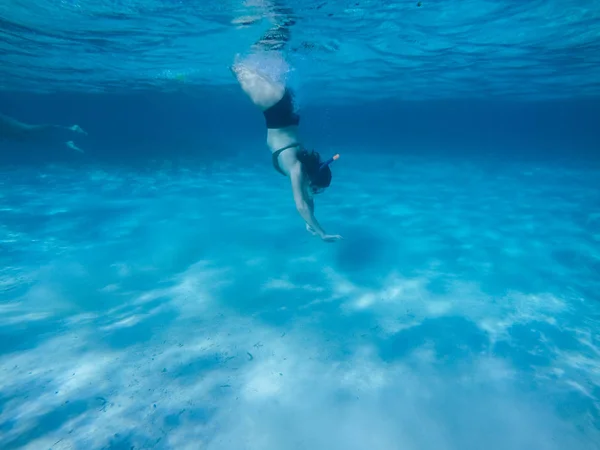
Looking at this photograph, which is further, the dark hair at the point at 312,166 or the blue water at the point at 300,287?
the dark hair at the point at 312,166

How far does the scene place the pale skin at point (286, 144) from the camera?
5.29m

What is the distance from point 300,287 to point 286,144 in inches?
136

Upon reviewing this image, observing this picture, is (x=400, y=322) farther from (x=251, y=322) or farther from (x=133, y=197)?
(x=133, y=197)

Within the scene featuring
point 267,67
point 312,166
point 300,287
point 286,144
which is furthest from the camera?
point 267,67

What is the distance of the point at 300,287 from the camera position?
24.6 feet

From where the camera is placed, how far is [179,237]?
33.7ft

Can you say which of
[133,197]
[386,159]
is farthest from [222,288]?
[386,159]

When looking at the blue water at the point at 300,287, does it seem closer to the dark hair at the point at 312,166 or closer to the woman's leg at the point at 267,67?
the woman's leg at the point at 267,67

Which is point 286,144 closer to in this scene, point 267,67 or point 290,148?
point 290,148

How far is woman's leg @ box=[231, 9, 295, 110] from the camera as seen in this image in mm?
5492

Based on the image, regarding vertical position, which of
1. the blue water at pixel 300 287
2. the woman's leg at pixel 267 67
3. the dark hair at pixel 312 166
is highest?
the woman's leg at pixel 267 67

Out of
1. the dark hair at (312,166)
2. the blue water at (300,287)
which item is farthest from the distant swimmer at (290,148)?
the blue water at (300,287)

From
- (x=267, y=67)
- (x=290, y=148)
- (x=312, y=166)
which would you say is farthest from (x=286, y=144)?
(x=267, y=67)

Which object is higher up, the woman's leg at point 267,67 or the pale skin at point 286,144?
the woman's leg at point 267,67
